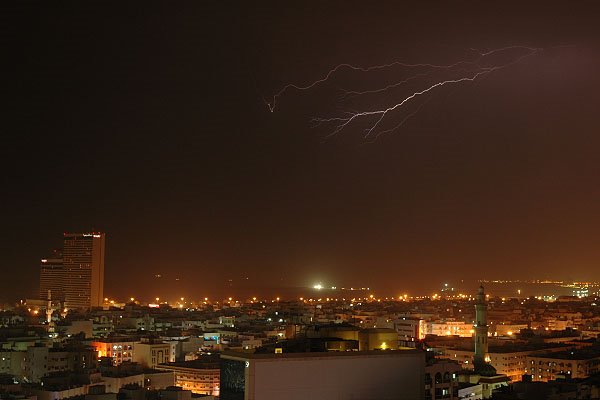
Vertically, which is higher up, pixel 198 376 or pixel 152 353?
pixel 152 353

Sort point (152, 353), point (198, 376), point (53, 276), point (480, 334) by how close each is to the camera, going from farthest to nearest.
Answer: point (53, 276), point (152, 353), point (480, 334), point (198, 376)

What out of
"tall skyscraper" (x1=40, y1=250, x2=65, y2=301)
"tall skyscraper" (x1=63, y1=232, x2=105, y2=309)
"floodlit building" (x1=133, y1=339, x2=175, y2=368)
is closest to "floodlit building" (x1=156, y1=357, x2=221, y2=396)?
"floodlit building" (x1=133, y1=339, x2=175, y2=368)

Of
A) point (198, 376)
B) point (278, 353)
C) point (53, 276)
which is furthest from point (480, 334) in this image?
point (53, 276)

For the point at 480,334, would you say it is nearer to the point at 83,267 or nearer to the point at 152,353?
the point at 152,353

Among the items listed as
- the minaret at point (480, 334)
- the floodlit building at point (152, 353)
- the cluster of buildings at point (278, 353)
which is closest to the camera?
the cluster of buildings at point (278, 353)

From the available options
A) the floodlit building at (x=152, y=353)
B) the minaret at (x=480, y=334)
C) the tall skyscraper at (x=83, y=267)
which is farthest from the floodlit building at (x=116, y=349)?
the tall skyscraper at (x=83, y=267)

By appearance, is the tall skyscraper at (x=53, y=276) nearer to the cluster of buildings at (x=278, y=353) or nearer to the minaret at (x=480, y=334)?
the cluster of buildings at (x=278, y=353)

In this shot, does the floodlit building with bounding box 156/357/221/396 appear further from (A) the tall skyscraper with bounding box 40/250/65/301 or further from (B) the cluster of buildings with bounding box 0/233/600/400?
(A) the tall skyscraper with bounding box 40/250/65/301
